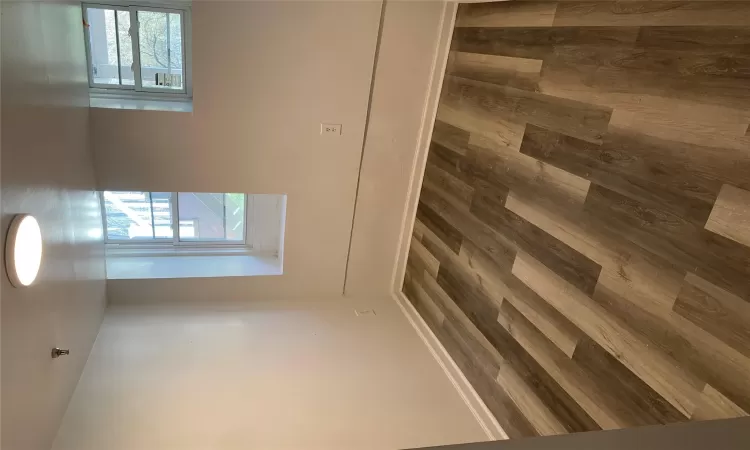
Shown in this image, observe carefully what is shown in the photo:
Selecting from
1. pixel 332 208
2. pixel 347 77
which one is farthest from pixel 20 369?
pixel 347 77

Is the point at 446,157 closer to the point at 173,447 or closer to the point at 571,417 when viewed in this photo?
the point at 571,417

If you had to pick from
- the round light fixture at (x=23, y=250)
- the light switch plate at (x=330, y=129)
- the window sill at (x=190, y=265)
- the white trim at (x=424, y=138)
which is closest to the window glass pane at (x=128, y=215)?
the window sill at (x=190, y=265)

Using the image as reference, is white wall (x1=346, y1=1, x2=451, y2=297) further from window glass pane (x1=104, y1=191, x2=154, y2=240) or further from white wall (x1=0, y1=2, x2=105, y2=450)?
white wall (x1=0, y1=2, x2=105, y2=450)

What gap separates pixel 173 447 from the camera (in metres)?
2.07

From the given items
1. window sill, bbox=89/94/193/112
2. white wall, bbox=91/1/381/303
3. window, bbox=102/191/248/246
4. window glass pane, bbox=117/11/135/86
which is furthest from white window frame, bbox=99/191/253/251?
window glass pane, bbox=117/11/135/86

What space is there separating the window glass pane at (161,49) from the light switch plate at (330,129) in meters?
0.94

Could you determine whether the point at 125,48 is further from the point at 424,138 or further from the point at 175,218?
the point at 424,138

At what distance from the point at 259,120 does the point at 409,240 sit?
4.27 feet

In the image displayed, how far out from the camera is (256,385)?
249 cm

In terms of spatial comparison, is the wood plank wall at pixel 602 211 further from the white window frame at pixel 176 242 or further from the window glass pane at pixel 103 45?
the window glass pane at pixel 103 45

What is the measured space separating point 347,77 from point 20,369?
6.89 ft

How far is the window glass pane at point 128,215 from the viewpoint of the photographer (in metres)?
3.23

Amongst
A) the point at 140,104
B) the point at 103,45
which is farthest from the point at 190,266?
the point at 103,45

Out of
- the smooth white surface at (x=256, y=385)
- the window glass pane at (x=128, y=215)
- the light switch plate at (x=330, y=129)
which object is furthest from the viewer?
the window glass pane at (x=128, y=215)
